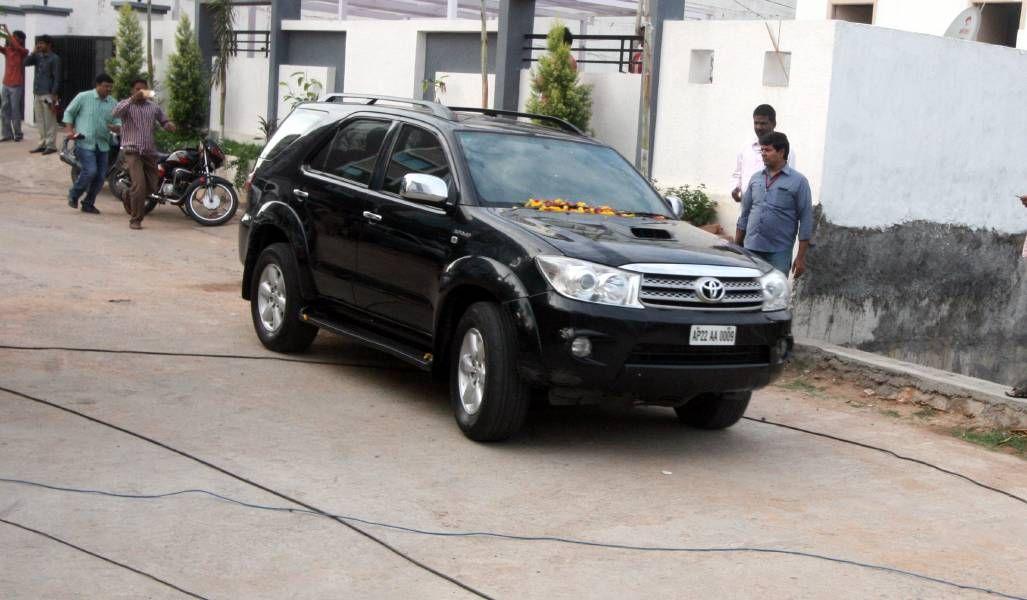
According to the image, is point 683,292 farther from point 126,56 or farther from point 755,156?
point 126,56

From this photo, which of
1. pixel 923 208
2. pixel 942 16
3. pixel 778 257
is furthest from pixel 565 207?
pixel 942 16

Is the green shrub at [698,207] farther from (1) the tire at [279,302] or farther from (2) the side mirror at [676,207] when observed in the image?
(1) the tire at [279,302]

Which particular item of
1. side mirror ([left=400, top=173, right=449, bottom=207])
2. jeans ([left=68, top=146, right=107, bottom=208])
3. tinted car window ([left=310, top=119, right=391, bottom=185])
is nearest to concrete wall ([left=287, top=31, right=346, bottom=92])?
jeans ([left=68, top=146, right=107, bottom=208])

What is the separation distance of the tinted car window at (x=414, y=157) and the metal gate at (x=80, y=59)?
19039mm

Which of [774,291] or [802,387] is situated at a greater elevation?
[774,291]

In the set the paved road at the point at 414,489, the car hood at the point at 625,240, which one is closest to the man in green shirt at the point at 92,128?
the paved road at the point at 414,489

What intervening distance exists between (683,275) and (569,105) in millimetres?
7782

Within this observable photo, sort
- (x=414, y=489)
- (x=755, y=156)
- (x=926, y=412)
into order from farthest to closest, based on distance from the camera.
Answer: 1. (x=755, y=156)
2. (x=926, y=412)
3. (x=414, y=489)

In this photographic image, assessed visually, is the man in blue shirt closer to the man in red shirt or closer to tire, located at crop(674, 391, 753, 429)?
tire, located at crop(674, 391, 753, 429)

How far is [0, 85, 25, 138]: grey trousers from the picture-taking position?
23203 mm

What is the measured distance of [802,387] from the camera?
9539 mm

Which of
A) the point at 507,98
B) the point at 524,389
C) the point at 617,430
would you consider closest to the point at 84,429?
the point at 524,389

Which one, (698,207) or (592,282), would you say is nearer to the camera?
(592,282)

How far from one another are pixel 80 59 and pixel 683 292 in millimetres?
22256
